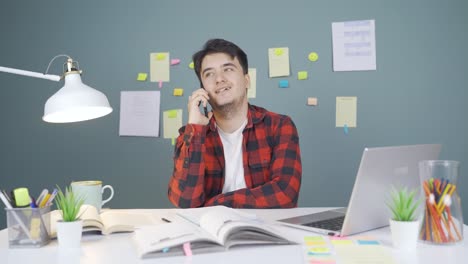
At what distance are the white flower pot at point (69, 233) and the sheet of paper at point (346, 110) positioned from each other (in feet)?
5.92

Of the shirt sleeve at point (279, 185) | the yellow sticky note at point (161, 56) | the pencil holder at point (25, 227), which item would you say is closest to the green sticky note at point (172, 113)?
the yellow sticky note at point (161, 56)

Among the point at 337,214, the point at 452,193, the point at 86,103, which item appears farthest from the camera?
the point at 337,214

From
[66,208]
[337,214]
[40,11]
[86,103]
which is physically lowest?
[337,214]

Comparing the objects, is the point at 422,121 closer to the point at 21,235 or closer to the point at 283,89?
the point at 283,89

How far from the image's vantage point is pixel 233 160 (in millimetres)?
1910

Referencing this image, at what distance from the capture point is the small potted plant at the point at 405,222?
0.94 metres

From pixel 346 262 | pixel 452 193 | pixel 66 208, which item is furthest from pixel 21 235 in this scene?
pixel 452 193

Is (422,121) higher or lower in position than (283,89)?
lower

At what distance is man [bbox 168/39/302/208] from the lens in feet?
5.72

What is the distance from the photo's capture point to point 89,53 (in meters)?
2.71

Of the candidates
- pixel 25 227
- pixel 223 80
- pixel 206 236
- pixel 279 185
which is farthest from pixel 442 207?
pixel 223 80

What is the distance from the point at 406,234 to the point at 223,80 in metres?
1.17

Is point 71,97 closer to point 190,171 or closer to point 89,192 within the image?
point 89,192

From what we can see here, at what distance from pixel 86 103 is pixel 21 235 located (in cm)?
36
